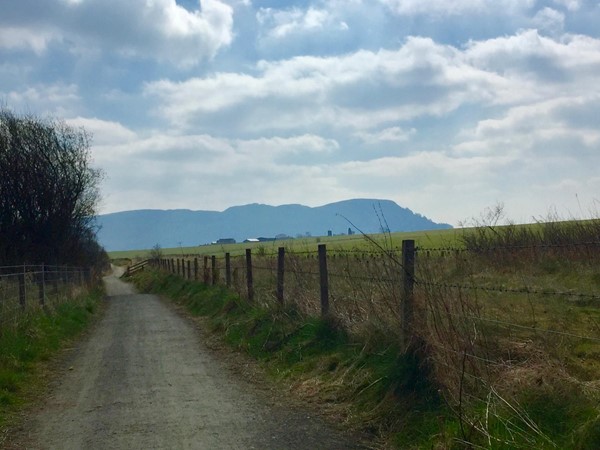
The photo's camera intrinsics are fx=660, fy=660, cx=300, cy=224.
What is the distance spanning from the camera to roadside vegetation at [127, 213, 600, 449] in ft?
17.4

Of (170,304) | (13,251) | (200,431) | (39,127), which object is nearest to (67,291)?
(170,304)

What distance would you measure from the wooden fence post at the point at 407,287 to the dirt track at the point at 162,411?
1.35 meters

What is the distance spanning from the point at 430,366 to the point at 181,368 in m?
5.42

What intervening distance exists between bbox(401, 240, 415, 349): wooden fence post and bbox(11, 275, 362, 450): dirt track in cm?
135

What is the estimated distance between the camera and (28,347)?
483 inches

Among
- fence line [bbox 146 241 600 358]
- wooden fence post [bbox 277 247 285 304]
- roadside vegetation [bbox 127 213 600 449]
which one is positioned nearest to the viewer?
roadside vegetation [bbox 127 213 600 449]

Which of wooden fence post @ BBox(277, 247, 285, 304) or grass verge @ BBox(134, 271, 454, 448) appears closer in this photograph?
grass verge @ BBox(134, 271, 454, 448)

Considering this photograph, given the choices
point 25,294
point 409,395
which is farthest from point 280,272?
point 409,395

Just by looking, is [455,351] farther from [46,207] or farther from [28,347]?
[46,207]

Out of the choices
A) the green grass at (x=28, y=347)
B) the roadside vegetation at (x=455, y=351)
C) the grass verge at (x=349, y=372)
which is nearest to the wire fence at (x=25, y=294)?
the green grass at (x=28, y=347)

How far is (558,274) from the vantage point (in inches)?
488

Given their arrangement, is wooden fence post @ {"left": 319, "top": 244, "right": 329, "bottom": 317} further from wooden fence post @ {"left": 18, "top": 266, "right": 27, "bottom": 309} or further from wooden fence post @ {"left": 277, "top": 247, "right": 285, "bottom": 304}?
wooden fence post @ {"left": 18, "top": 266, "right": 27, "bottom": 309}

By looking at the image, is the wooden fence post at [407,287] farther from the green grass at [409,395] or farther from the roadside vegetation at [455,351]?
the green grass at [409,395]

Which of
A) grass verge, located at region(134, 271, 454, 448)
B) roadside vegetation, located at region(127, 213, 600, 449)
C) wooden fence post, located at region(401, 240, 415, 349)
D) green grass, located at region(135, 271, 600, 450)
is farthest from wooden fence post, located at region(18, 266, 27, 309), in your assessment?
wooden fence post, located at region(401, 240, 415, 349)
